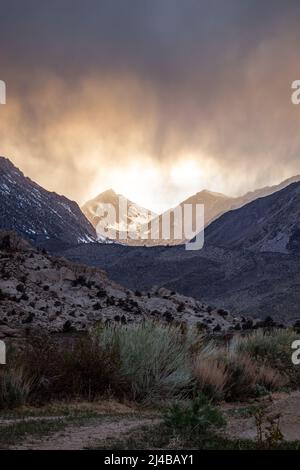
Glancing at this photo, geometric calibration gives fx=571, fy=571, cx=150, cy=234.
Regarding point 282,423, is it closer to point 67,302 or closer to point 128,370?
point 128,370

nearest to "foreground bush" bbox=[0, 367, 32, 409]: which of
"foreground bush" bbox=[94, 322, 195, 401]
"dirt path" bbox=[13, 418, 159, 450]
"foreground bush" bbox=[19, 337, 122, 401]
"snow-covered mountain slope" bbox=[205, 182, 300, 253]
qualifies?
"foreground bush" bbox=[19, 337, 122, 401]

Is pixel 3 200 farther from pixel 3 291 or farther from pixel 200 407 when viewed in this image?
pixel 200 407

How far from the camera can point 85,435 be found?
7.23m

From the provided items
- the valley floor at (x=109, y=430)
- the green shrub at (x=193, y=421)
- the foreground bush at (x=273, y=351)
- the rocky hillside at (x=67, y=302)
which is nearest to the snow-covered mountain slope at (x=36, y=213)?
the rocky hillside at (x=67, y=302)

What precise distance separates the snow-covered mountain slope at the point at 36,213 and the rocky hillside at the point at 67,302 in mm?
82073

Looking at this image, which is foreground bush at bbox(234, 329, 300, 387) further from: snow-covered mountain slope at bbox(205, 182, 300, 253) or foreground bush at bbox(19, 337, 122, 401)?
snow-covered mountain slope at bbox(205, 182, 300, 253)

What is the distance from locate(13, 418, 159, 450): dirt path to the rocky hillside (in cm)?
1561

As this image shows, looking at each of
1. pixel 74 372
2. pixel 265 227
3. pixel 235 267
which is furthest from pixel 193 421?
pixel 265 227

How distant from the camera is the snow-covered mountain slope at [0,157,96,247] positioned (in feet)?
415

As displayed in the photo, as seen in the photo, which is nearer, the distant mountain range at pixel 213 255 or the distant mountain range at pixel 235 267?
the distant mountain range at pixel 235 267

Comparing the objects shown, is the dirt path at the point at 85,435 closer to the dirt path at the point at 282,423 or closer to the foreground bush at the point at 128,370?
the dirt path at the point at 282,423

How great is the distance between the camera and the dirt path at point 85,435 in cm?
648

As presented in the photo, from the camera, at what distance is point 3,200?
132m
